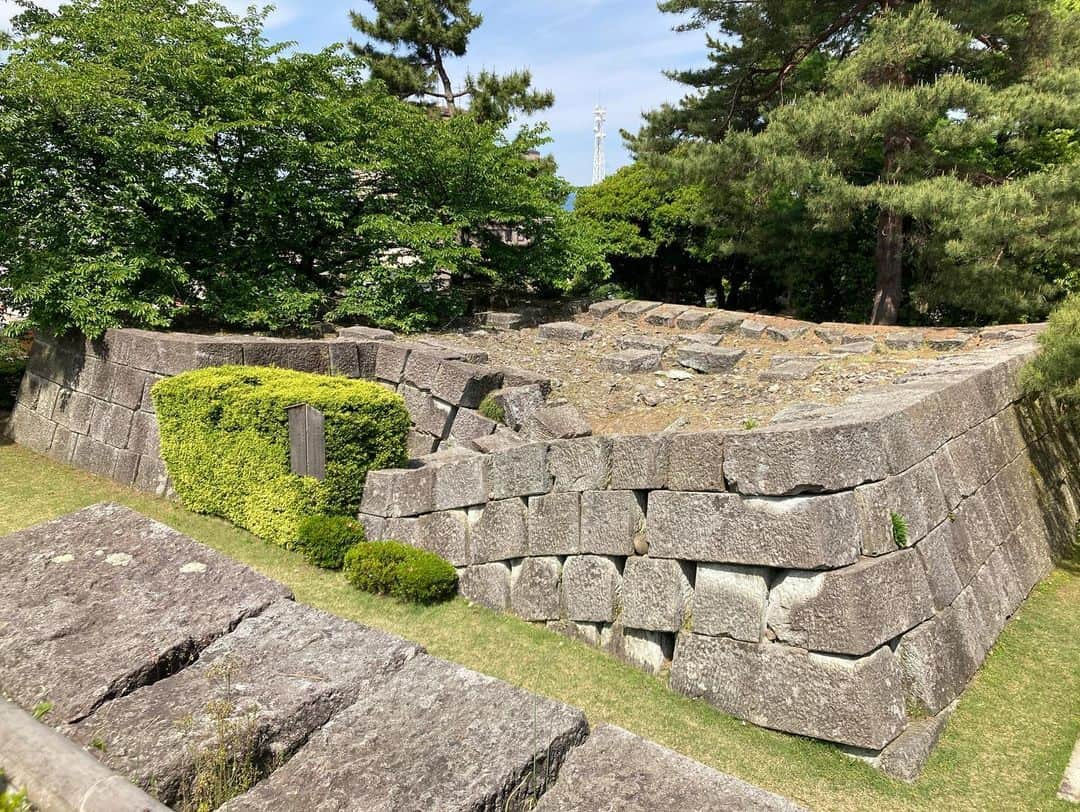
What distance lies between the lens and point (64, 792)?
5.88 feet

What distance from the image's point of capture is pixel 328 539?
6113 mm

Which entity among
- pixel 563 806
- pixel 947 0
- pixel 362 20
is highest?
pixel 362 20

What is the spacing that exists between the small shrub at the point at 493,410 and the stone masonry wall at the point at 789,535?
11 cm

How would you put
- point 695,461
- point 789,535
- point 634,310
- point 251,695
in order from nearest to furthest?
point 251,695 < point 789,535 < point 695,461 < point 634,310

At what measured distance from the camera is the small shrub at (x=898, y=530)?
13.3ft

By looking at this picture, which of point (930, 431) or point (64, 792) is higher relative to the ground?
point (930, 431)

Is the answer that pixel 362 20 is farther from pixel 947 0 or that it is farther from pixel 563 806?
pixel 563 806

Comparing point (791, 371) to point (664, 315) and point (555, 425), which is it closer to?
point (555, 425)

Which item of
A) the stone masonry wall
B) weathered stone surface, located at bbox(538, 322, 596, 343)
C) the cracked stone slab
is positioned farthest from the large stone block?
weathered stone surface, located at bbox(538, 322, 596, 343)

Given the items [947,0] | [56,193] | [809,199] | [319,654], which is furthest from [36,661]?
[947,0]

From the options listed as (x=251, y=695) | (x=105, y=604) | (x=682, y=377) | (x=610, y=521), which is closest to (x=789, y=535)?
(x=610, y=521)

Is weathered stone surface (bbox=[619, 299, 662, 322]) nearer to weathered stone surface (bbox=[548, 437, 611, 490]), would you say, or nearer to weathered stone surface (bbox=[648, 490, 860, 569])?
weathered stone surface (bbox=[548, 437, 611, 490])

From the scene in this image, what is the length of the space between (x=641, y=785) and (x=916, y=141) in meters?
11.2

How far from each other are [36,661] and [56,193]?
818cm
